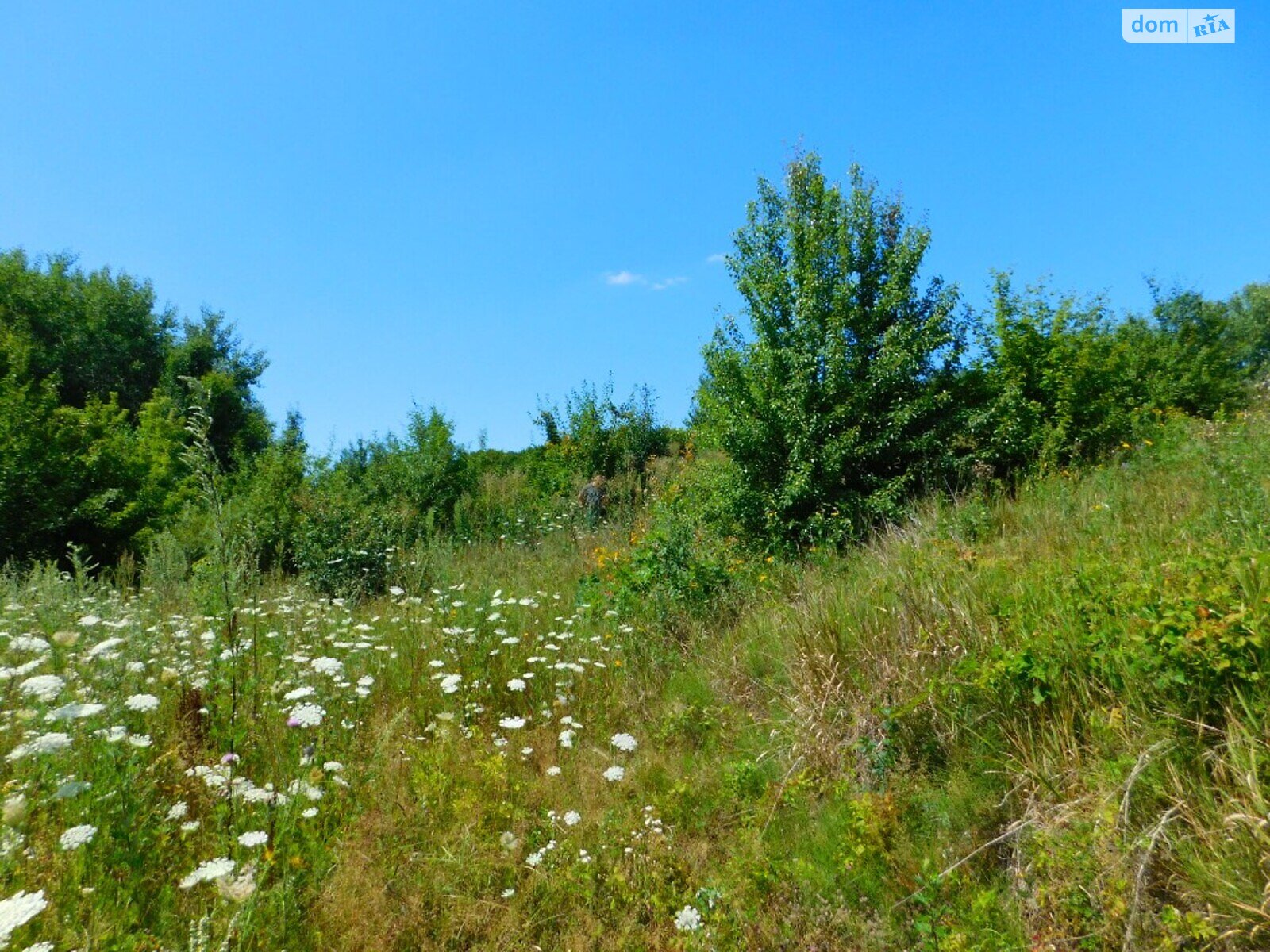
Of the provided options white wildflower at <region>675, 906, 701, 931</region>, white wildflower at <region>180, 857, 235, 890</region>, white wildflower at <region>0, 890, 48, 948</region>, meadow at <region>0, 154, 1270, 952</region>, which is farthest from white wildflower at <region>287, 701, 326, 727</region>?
white wildflower at <region>675, 906, 701, 931</region>

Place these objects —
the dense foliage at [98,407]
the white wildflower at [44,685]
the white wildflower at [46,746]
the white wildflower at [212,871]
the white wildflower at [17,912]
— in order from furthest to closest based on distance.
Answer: the dense foliage at [98,407] < the white wildflower at [44,685] < the white wildflower at [46,746] < the white wildflower at [212,871] < the white wildflower at [17,912]

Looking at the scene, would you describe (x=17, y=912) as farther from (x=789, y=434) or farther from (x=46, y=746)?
(x=789, y=434)

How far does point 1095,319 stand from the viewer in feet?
31.1

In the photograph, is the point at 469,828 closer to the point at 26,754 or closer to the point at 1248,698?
the point at 26,754

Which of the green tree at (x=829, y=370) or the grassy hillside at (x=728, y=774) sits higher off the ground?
the green tree at (x=829, y=370)

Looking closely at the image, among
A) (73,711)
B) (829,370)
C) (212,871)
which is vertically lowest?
(212,871)

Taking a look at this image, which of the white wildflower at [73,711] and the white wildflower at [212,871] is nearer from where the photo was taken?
the white wildflower at [212,871]

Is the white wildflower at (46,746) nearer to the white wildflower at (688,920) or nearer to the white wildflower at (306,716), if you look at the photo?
the white wildflower at (306,716)

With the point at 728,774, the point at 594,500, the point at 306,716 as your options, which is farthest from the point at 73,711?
the point at 594,500

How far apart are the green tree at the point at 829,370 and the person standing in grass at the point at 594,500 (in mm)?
3410

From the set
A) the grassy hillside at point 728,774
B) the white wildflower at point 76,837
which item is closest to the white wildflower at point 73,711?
the grassy hillside at point 728,774

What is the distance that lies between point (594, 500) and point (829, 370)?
5.83 metres

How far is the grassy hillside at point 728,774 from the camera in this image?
211 centimetres

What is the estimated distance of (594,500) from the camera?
39.7 feet
